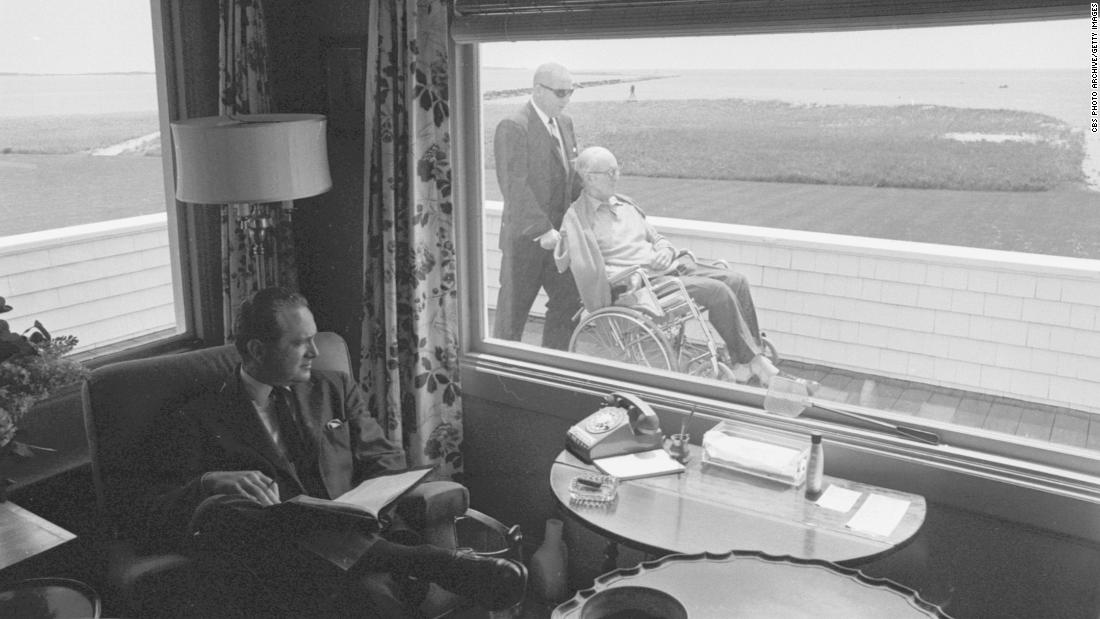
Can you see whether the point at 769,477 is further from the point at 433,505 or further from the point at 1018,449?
the point at 433,505

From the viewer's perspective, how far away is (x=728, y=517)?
84.7 inches

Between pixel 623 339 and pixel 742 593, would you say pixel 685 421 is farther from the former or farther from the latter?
pixel 742 593

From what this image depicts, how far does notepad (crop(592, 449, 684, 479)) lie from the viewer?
238cm

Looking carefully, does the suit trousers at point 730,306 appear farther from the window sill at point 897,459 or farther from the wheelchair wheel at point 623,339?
the window sill at point 897,459

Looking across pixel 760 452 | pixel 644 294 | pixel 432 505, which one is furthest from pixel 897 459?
pixel 432 505

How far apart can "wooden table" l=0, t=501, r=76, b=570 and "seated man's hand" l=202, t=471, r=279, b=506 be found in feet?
1.07

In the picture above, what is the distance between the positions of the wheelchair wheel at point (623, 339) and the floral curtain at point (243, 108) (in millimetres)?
1113

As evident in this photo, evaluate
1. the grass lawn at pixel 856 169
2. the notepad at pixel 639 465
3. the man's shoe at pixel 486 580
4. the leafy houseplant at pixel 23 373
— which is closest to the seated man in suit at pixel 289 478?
the man's shoe at pixel 486 580

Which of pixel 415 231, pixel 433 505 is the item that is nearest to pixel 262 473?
pixel 433 505

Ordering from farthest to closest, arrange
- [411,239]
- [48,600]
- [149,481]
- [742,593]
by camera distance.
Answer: [411,239], [149,481], [48,600], [742,593]

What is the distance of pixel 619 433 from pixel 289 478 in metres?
0.90

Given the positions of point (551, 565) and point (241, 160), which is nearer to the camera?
point (241, 160)

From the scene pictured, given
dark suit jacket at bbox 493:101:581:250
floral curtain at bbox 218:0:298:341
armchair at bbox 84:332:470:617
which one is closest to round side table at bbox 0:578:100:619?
armchair at bbox 84:332:470:617

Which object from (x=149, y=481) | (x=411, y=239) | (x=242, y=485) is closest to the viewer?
(x=242, y=485)
